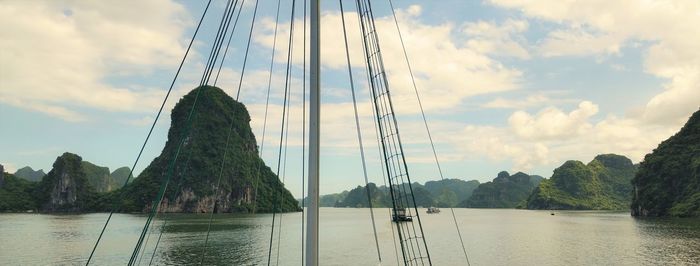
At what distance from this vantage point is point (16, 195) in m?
161

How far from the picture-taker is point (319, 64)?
5.54 m

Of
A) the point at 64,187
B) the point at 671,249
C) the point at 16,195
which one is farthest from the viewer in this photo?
the point at 16,195

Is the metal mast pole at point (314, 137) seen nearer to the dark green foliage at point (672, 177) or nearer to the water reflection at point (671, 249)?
the water reflection at point (671, 249)

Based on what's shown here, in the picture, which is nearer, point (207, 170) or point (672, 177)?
point (672, 177)

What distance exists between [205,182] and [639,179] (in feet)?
411

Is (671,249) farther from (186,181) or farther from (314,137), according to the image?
(186,181)

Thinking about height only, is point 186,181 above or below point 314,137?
above

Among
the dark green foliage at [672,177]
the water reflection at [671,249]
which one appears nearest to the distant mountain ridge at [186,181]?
the dark green foliage at [672,177]

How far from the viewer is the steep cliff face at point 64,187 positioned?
159 m

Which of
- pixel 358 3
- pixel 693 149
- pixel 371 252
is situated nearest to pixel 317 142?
pixel 358 3

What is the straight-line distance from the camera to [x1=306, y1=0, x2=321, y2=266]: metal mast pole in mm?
5219

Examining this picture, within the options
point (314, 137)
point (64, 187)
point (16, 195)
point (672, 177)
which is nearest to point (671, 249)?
point (314, 137)

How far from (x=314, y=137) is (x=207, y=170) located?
6023 inches

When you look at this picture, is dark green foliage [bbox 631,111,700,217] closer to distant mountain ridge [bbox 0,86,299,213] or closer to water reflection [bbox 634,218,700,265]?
water reflection [bbox 634,218,700,265]
